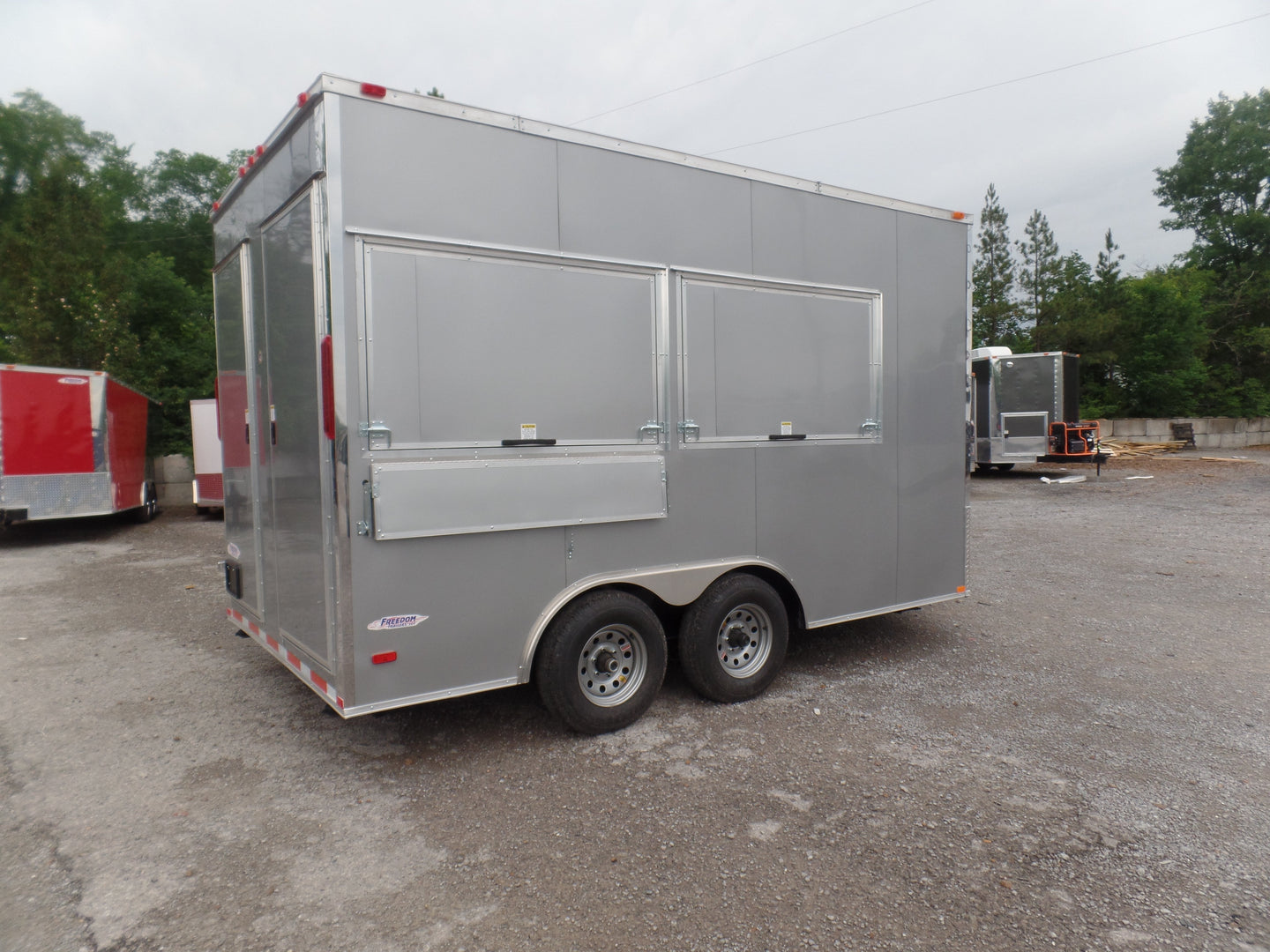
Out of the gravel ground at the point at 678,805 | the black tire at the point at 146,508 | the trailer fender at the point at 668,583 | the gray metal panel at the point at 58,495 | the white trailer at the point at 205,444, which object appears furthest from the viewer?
the black tire at the point at 146,508

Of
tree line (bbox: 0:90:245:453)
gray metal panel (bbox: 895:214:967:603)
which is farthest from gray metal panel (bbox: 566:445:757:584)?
tree line (bbox: 0:90:245:453)

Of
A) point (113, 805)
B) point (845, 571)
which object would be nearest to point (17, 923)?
point (113, 805)

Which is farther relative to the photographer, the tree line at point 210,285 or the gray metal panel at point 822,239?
the tree line at point 210,285

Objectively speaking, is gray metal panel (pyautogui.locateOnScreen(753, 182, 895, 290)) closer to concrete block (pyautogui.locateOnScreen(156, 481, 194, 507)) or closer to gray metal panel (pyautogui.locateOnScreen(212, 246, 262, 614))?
gray metal panel (pyautogui.locateOnScreen(212, 246, 262, 614))

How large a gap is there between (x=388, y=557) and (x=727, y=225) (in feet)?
8.86

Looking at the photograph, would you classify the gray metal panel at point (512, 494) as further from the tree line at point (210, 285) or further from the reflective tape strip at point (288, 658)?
the tree line at point (210, 285)

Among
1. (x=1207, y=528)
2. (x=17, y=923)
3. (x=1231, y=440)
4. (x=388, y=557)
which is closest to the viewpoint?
(x=17, y=923)

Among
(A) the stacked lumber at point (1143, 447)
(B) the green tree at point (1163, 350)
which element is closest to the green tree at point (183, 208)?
(A) the stacked lumber at point (1143, 447)

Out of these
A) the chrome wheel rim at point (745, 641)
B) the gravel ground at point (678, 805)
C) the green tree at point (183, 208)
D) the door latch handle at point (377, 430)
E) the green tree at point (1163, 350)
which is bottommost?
the gravel ground at point (678, 805)

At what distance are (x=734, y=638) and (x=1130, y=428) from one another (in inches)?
1121

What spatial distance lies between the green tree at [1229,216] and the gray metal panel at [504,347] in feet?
131

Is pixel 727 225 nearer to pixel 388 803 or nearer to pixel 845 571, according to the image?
pixel 845 571

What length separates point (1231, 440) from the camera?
29672 mm

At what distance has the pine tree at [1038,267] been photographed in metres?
36.5
